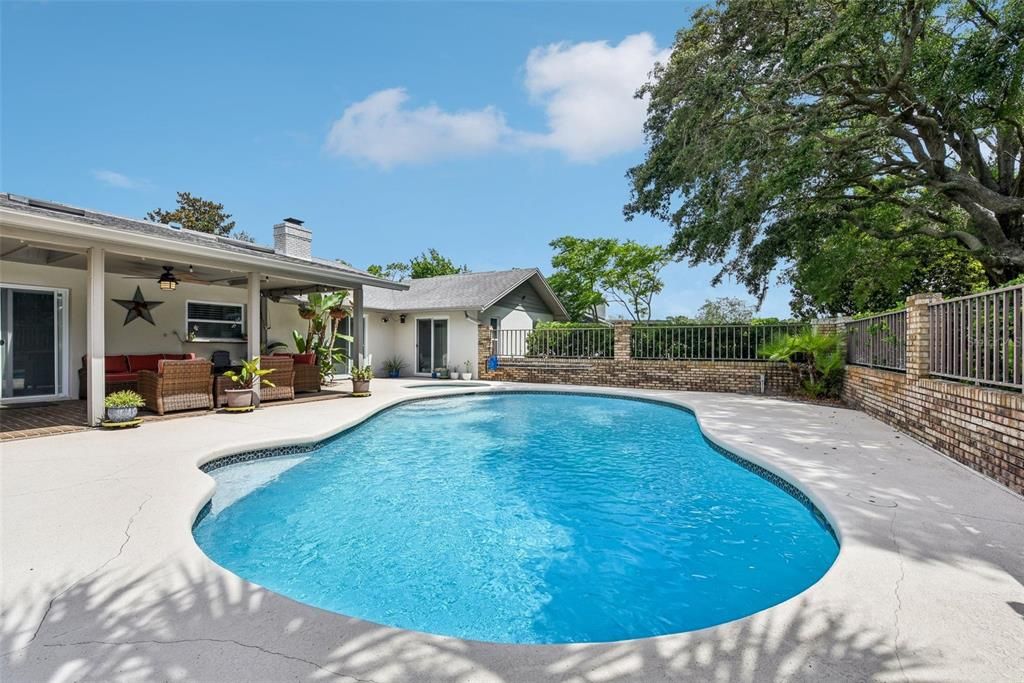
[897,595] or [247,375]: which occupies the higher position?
[247,375]

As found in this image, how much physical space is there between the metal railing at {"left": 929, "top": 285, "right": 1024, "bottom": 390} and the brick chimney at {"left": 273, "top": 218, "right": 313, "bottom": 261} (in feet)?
49.2

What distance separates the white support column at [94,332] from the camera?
23.5 feet

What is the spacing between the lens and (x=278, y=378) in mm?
10383

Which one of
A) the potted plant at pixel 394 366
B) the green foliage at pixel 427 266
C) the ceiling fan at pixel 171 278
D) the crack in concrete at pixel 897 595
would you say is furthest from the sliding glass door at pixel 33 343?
the green foliage at pixel 427 266

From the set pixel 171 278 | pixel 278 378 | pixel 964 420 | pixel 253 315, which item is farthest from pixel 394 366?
pixel 964 420

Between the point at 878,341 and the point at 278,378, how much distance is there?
494 inches

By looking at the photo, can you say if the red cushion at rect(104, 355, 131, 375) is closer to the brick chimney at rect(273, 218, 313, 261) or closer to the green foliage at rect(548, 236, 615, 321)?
the brick chimney at rect(273, 218, 313, 261)

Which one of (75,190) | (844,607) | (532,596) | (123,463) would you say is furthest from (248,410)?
(75,190)

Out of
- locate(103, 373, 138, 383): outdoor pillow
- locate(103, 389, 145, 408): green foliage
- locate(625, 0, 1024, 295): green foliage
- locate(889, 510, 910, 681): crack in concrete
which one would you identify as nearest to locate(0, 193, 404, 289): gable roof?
locate(103, 389, 145, 408): green foliage

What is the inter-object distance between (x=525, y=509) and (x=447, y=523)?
0.87 meters

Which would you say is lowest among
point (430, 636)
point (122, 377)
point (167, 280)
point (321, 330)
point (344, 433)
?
point (344, 433)

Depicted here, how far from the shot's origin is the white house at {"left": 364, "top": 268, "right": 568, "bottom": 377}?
676 inches

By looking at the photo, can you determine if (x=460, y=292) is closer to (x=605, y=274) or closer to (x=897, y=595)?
(x=605, y=274)

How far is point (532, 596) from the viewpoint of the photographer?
322 cm
